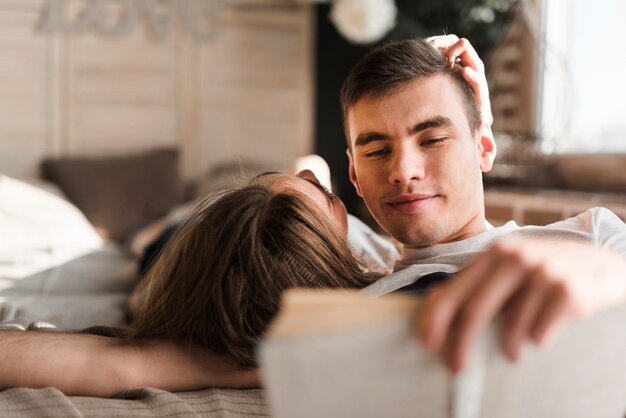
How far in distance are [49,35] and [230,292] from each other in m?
3.06

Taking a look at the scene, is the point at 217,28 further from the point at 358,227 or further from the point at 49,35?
the point at 358,227

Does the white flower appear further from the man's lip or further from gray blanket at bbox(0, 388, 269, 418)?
gray blanket at bbox(0, 388, 269, 418)

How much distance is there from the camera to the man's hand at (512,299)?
502 millimetres

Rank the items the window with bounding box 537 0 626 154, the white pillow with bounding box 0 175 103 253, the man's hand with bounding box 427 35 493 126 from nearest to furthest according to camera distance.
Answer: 1. the man's hand with bounding box 427 35 493 126
2. the white pillow with bounding box 0 175 103 253
3. the window with bounding box 537 0 626 154

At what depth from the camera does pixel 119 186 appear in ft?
11.7

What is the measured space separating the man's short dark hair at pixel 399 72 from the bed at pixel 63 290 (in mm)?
544

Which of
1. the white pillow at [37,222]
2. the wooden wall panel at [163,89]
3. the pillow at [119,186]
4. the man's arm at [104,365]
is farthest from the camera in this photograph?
the wooden wall panel at [163,89]

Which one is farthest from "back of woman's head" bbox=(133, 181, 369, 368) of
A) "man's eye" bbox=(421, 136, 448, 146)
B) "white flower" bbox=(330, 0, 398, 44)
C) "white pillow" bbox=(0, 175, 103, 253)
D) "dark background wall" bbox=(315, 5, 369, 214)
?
"dark background wall" bbox=(315, 5, 369, 214)

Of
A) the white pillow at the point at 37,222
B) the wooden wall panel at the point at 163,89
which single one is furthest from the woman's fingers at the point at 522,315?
the wooden wall panel at the point at 163,89

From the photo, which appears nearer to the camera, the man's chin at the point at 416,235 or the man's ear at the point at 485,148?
the man's chin at the point at 416,235

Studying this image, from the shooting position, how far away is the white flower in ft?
11.5

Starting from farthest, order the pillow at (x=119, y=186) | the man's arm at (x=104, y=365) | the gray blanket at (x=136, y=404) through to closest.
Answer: the pillow at (x=119, y=186), the man's arm at (x=104, y=365), the gray blanket at (x=136, y=404)

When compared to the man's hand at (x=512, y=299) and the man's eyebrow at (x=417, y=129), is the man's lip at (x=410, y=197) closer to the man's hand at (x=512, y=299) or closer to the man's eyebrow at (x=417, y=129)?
the man's eyebrow at (x=417, y=129)

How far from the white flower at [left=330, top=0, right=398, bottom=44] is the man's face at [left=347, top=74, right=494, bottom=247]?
2.40m
